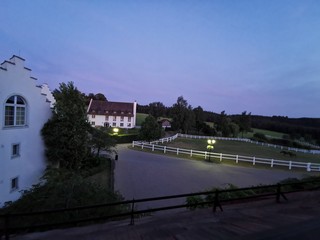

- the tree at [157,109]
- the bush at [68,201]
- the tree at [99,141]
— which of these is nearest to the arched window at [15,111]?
the tree at [99,141]

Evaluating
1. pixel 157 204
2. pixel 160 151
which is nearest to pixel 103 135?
pixel 160 151

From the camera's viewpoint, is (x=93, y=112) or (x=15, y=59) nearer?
(x=15, y=59)

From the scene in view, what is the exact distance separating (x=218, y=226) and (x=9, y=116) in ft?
50.4

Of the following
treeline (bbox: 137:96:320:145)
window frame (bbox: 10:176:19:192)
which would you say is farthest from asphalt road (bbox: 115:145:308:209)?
treeline (bbox: 137:96:320:145)

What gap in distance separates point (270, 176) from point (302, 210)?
16.5m

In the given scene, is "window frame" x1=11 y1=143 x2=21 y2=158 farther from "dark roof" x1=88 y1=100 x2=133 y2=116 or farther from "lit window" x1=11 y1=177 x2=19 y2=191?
"dark roof" x1=88 y1=100 x2=133 y2=116

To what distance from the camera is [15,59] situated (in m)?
18.3

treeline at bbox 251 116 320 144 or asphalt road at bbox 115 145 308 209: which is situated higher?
treeline at bbox 251 116 320 144

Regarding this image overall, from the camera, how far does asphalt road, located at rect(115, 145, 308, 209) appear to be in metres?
18.5

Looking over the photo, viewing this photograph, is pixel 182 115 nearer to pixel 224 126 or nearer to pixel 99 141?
pixel 224 126

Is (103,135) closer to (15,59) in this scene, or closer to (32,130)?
(32,130)

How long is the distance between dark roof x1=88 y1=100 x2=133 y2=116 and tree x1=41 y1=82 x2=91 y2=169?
58.2m

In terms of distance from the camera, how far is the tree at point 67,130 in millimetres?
21844

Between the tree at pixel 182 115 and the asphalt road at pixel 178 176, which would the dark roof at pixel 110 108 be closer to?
the tree at pixel 182 115
